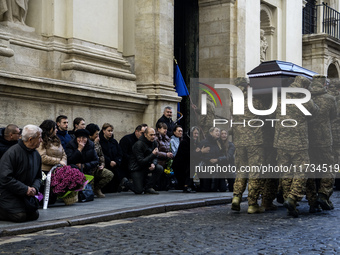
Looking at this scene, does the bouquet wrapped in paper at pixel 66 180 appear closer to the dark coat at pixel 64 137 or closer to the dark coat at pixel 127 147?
the dark coat at pixel 64 137

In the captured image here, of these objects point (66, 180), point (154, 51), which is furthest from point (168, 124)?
point (66, 180)

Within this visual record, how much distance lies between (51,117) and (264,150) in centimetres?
523

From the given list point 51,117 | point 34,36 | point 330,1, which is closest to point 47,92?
point 51,117

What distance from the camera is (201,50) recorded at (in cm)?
2062

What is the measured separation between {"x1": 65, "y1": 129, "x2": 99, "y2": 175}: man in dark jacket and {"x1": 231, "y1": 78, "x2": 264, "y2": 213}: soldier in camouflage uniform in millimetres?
2728

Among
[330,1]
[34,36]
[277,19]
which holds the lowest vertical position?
[34,36]

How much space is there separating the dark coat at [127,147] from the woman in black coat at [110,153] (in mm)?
197

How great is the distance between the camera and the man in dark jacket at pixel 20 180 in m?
8.54

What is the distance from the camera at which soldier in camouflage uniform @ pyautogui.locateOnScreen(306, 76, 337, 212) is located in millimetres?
10062

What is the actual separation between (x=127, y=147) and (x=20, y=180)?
4.94 m

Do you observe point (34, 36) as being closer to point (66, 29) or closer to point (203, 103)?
point (66, 29)

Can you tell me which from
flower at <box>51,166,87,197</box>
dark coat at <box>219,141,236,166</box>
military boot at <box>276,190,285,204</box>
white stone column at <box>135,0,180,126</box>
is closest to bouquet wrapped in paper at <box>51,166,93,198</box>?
flower at <box>51,166,87,197</box>

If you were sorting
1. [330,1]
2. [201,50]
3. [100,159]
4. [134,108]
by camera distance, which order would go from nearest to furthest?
1. [100,159]
2. [134,108]
3. [201,50]
4. [330,1]

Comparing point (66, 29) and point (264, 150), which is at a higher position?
point (66, 29)
